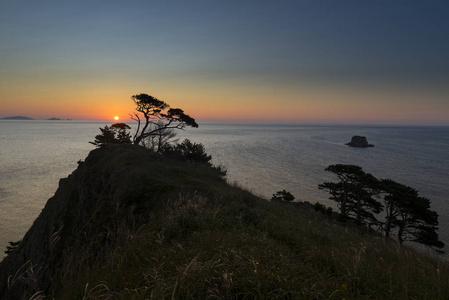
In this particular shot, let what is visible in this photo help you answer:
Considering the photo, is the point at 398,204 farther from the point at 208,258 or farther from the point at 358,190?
the point at 208,258

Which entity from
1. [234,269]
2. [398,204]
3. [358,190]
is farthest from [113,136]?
[234,269]

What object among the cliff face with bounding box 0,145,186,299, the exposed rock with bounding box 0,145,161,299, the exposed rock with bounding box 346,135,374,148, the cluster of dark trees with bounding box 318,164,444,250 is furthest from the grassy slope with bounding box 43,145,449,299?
the exposed rock with bounding box 346,135,374,148

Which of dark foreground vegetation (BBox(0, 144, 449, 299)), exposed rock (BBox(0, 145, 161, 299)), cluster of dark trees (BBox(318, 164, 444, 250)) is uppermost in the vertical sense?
dark foreground vegetation (BBox(0, 144, 449, 299))

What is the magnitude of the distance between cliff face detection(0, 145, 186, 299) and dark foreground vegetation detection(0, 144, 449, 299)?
4.5 inches

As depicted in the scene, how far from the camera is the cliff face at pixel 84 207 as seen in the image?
10.3 meters

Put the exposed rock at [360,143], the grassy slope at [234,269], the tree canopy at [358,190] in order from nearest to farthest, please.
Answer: the grassy slope at [234,269] < the tree canopy at [358,190] < the exposed rock at [360,143]

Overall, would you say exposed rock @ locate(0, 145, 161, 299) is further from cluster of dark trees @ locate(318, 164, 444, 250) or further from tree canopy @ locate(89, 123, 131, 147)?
tree canopy @ locate(89, 123, 131, 147)

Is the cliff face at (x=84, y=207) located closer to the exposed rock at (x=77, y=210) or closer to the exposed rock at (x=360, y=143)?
the exposed rock at (x=77, y=210)

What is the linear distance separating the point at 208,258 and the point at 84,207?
42.1ft

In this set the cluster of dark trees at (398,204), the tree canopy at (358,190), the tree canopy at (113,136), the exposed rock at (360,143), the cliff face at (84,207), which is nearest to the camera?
the cliff face at (84,207)

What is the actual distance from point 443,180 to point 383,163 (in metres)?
20.5

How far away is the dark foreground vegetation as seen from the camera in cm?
256

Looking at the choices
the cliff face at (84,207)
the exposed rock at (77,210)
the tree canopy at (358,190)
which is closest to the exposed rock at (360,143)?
the tree canopy at (358,190)

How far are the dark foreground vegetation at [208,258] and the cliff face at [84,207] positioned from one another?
11 centimetres
